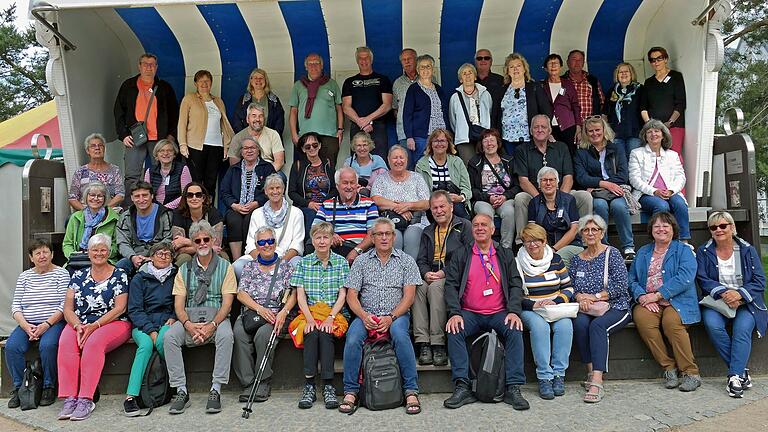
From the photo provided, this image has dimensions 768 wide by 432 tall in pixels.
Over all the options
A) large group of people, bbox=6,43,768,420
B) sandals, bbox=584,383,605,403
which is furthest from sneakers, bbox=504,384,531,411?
sandals, bbox=584,383,605,403

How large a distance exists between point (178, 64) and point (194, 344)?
370cm

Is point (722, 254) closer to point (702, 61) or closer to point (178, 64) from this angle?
point (702, 61)

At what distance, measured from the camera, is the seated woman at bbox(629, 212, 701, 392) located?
14.0ft

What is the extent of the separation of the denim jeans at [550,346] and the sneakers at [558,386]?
3 centimetres

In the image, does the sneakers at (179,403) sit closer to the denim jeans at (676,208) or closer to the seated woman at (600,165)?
the seated woman at (600,165)

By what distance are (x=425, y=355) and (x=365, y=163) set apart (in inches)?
84.6

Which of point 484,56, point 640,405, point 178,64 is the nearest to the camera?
point 640,405

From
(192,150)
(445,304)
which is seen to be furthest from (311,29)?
(445,304)

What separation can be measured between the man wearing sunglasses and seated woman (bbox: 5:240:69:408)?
87 cm

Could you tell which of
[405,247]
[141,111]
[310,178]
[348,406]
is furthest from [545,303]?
[141,111]

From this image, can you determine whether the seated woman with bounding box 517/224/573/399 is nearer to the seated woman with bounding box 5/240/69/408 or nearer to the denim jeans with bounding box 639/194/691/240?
the denim jeans with bounding box 639/194/691/240

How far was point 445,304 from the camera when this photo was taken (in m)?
4.34

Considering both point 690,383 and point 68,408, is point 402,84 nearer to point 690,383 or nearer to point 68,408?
point 690,383

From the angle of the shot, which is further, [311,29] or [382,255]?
[311,29]
